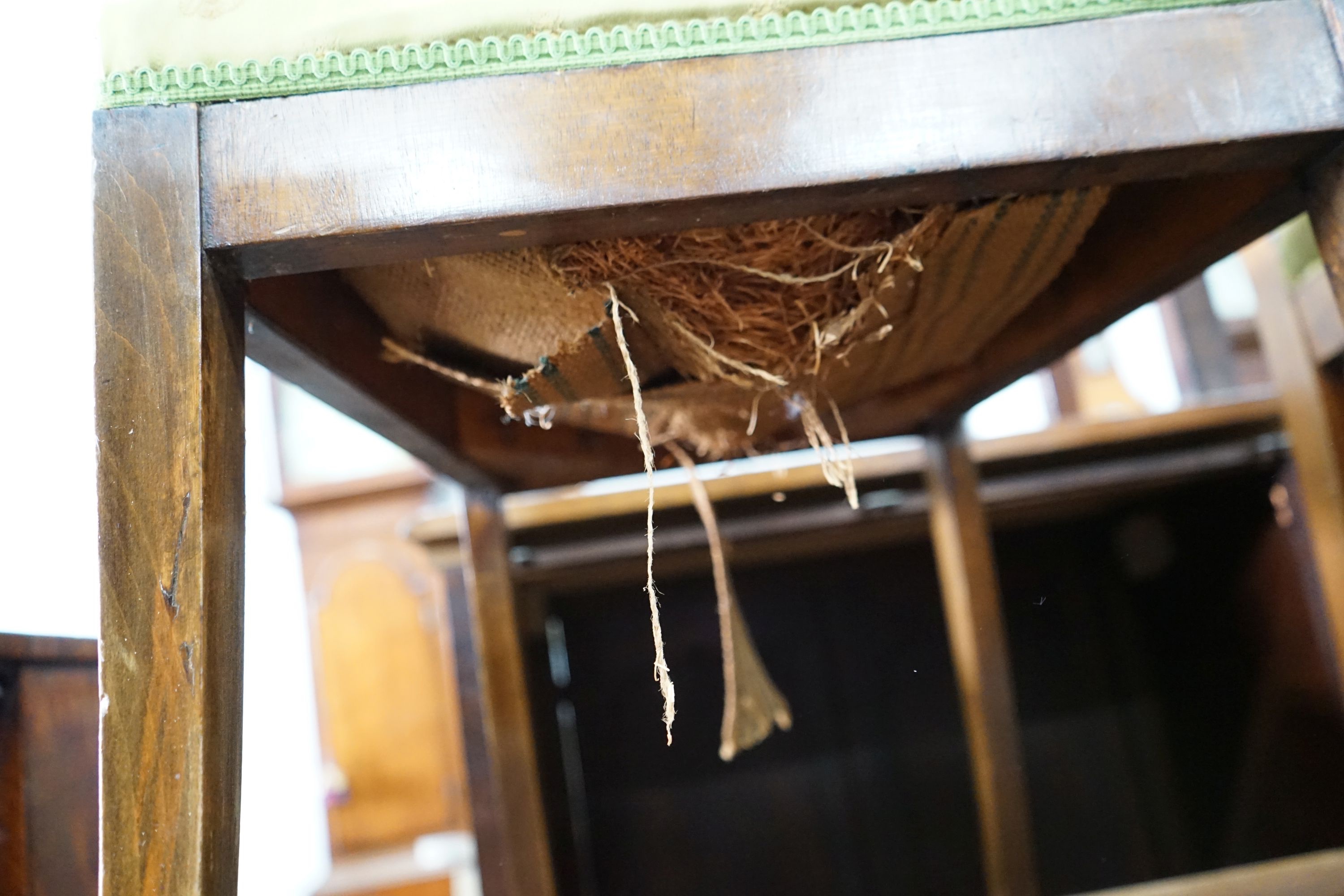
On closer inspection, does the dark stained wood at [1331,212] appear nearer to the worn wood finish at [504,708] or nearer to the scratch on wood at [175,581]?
the scratch on wood at [175,581]

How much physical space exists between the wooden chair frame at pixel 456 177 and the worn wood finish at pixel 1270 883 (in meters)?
0.42

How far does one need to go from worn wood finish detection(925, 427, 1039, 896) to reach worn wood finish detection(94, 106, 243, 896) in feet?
2.48

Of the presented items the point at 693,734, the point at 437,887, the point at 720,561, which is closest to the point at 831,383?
the point at 720,561

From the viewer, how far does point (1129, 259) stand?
63cm

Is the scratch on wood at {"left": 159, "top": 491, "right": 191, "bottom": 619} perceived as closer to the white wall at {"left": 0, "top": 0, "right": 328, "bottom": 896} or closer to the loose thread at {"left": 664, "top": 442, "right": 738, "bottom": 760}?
the loose thread at {"left": 664, "top": 442, "right": 738, "bottom": 760}

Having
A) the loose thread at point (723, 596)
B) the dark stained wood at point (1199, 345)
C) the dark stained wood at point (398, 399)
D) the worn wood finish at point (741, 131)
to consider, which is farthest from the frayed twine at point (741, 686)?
the dark stained wood at point (1199, 345)

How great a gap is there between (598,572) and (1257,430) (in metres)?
0.82

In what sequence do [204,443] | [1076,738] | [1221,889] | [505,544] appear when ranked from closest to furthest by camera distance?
1. [204,443]
2. [1221,889]
3. [505,544]
4. [1076,738]

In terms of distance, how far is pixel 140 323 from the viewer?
1.21ft

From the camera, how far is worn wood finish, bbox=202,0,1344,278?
38 centimetres

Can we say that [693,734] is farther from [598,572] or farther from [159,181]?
[159,181]

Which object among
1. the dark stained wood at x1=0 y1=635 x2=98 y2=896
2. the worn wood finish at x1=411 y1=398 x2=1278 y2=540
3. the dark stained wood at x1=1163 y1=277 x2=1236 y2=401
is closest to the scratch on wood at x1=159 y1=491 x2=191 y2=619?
the dark stained wood at x1=0 y1=635 x2=98 y2=896

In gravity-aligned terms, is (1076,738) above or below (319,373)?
below

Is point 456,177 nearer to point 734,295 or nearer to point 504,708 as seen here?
point 734,295
